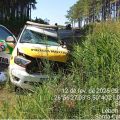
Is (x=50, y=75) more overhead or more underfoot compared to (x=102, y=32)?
more underfoot

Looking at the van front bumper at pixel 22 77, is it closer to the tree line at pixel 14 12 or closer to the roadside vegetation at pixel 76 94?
the roadside vegetation at pixel 76 94

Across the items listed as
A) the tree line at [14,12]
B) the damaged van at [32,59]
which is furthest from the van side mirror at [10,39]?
the tree line at [14,12]

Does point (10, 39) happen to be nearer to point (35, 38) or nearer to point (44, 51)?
point (35, 38)

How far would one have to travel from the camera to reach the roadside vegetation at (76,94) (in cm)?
677

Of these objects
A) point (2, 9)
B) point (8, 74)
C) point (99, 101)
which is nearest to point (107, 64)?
point (99, 101)

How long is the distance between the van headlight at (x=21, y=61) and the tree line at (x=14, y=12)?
36.1 meters

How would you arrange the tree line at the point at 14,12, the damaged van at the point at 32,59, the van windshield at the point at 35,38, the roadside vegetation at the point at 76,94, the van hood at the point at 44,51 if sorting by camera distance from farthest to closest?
the tree line at the point at 14,12 < the van windshield at the point at 35,38 < the van hood at the point at 44,51 < the damaged van at the point at 32,59 < the roadside vegetation at the point at 76,94

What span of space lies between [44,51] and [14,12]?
56547mm

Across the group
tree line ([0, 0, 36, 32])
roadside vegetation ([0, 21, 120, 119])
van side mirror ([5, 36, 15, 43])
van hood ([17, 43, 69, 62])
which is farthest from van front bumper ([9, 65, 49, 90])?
tree line ([0, 0, 36, 32])

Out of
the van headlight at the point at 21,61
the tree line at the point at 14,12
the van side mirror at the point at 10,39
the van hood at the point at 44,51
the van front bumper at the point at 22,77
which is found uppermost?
the tree line at the point at 14,12

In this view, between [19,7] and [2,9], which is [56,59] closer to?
[2,9]

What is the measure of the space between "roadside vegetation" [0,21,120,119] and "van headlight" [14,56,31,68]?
1.41 meters

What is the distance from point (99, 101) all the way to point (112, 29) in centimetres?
475

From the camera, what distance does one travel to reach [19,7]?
71.4 meters
